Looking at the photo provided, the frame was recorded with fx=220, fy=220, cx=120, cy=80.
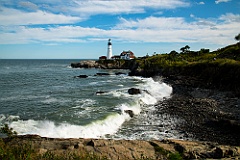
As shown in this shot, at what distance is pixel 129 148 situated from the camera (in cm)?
1009

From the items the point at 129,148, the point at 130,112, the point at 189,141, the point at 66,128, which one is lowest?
the point at 66,128

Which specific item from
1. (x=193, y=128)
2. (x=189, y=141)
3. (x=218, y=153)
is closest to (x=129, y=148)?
(x=189, y=141)

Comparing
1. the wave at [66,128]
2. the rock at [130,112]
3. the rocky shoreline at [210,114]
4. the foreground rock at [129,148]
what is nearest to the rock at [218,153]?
the foreground rock at [129,148]

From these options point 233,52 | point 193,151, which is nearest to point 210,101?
point 193,151

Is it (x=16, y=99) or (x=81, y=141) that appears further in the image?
(x=16, y=99)

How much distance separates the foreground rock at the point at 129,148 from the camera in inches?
371

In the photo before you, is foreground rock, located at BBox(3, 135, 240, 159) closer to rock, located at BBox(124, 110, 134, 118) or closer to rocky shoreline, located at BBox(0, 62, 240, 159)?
rocky shoreline, located at BBox(0, 62, 240, 159)

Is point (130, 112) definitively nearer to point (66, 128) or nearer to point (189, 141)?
point (66, 128)

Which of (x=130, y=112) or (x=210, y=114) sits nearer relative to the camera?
(x=210, y=114)

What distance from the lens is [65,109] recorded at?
24.8 metres

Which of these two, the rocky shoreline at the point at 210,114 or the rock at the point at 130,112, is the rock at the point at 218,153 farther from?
the rock at the point at 130,112

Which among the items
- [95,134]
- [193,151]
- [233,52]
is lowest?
[95,134]

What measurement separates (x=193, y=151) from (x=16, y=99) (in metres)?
27.3

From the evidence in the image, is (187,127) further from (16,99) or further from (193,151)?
(16,99)
